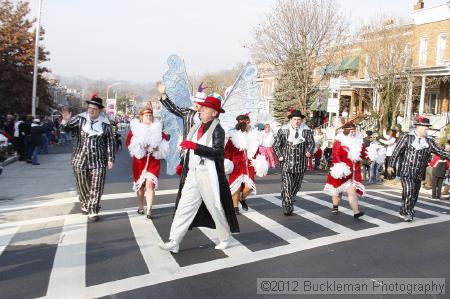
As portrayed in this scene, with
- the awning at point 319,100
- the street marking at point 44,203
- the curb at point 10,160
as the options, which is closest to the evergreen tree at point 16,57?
the curb at point 10,160

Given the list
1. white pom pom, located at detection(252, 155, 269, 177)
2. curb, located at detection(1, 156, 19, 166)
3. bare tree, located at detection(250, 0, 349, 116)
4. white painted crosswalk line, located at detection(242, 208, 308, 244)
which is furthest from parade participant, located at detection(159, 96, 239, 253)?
bare tree, located at detection(250, 0, 349, 116)

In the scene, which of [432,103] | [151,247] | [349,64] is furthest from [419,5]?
[151,247]

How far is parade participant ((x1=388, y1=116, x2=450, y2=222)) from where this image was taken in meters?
8.30

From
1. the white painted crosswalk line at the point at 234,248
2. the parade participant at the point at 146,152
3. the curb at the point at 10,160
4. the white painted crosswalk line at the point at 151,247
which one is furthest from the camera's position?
the curb at the point at 10,160

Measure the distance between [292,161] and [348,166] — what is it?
3.46ft

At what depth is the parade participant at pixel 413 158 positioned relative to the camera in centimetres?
830

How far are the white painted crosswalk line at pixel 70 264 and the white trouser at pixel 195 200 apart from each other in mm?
1196

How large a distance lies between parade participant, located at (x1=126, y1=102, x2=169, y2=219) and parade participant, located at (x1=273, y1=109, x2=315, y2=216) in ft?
7.34

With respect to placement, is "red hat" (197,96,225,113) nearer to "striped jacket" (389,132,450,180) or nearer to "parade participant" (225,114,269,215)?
"parade participant" (225,114,269,215)

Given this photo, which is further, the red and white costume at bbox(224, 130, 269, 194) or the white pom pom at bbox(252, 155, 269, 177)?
the white pom pom at bbox(252, 155, 269, 177)

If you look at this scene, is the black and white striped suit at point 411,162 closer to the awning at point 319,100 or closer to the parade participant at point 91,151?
the parade participant at point 91,151

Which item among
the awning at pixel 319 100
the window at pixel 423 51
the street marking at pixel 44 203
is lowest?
the street marking at pixel 44 203

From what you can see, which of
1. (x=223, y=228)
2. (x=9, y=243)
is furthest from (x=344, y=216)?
(x=9, y=243)

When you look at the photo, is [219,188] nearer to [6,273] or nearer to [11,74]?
[6,273]
